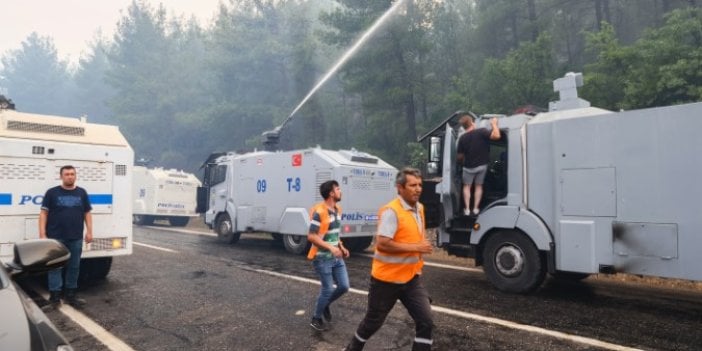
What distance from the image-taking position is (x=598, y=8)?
2244 cm

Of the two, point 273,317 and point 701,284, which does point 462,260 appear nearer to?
point 701,284

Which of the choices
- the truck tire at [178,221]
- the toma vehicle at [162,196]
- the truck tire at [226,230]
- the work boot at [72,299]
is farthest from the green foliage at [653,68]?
the truck tire at [178,221]

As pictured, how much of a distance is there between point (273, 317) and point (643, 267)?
4.67 metres

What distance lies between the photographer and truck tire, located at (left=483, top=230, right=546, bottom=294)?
674 centimetres

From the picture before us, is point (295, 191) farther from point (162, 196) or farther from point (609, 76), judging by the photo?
point (162, 196)

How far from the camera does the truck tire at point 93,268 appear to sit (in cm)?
787

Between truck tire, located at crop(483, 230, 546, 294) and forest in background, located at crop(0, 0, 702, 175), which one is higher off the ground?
forest in background, located at crop(0, 0, 702, 175)

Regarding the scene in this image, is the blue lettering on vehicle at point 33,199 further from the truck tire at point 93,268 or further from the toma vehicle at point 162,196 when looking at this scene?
the toma vehicle at point 162,196

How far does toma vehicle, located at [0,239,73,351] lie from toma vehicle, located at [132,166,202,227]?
64.9ft

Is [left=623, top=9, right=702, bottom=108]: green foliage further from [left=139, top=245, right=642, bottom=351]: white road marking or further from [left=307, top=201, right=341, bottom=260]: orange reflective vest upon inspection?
[left=307, top=201, right=341, bottom=260]: orange reflective vest

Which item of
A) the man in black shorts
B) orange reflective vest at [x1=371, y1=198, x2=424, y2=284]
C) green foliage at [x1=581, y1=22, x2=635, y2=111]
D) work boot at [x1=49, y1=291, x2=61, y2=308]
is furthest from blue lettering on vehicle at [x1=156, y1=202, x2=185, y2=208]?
orange reflective vest at [x1=371, y1=198, x2=424, y2=284]

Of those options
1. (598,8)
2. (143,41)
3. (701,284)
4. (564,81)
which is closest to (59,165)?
(564,81)

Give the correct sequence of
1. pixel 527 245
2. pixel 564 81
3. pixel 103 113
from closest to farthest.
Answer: pixel 527 245, pixel 564 81, pixel 103 113

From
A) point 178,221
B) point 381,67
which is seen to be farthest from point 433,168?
point 178,221
